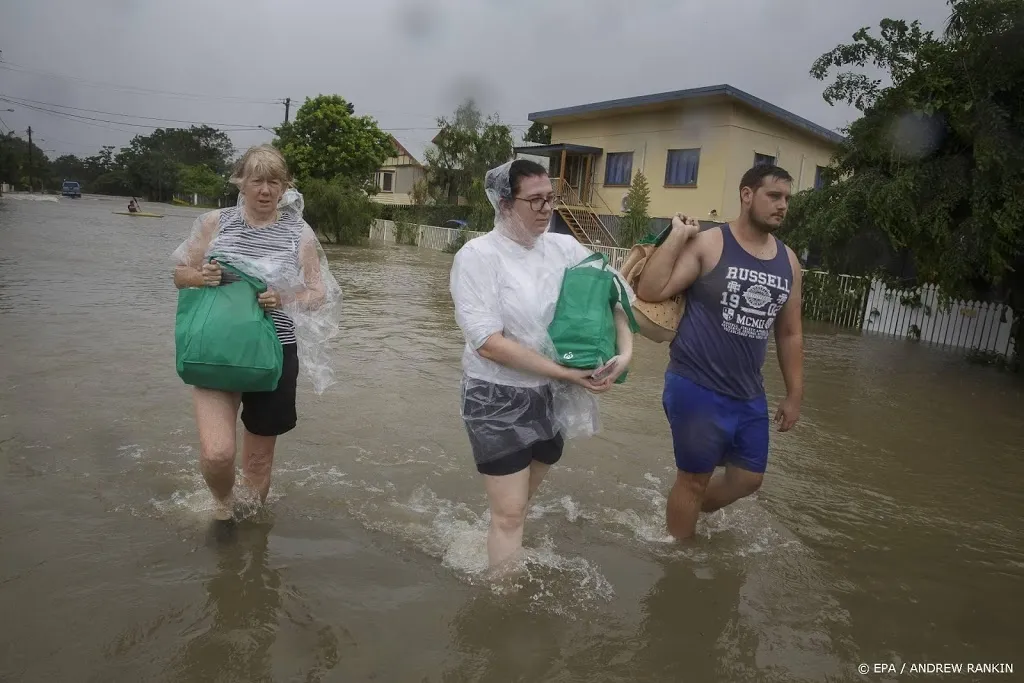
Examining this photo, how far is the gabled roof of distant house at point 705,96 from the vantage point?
22.3 m

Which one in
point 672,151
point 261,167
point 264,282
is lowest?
point 264,282

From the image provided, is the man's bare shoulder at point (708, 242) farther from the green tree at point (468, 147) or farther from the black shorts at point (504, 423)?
the green tree at point (468, 147)

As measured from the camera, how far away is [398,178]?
2112 inches

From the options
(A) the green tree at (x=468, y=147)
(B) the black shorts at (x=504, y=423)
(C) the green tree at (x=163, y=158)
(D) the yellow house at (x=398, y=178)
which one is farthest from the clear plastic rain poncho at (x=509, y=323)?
(C) the green tree at (x=163, y=158)

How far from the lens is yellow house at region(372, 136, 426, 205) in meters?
52.2

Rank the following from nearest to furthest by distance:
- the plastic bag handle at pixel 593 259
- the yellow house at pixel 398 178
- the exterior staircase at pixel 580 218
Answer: the plastic bag handle at pixel 593 259 → the exterior staircase at pixel 580 218 → the yellow house at pixel 398 178

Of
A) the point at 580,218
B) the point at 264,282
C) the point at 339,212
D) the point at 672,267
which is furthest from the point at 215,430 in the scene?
the point at 339,212

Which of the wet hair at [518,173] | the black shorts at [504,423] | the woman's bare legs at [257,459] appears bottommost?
the woman's bare legs at [257,459]

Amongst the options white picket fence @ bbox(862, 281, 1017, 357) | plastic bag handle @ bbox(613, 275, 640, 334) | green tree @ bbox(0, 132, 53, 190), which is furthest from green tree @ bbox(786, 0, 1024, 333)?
green tree @ bbox(0, 132, 53, 190)

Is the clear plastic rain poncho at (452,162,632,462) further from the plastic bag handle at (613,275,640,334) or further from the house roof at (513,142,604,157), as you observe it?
the house roof at (513,142,604,157)

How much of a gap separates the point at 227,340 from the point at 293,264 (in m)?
0.57

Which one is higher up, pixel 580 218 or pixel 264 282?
pixel 580 218

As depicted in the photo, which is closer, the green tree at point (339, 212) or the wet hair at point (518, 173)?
the wet hair at point (518, 173)

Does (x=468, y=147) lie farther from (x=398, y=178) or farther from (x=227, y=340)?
(x=227, y=340)
